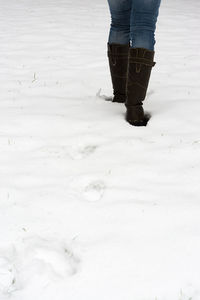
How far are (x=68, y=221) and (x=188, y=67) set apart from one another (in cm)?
257

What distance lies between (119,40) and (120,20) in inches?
5.2

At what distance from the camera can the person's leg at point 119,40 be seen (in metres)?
2.46

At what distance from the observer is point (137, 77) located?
2285 mm

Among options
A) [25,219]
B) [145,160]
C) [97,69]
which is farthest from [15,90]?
[25,219]

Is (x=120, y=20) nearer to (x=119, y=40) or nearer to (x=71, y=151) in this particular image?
(x=119, y=40)

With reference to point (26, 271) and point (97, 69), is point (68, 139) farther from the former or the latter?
point (97, 69)

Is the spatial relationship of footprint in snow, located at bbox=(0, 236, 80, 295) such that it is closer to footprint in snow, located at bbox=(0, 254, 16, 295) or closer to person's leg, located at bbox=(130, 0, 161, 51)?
footprint in snow, located at bbox=(0, 254, 16, 295)

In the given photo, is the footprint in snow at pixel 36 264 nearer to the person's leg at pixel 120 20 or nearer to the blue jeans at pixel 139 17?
the blue jeans at pixel 139 17

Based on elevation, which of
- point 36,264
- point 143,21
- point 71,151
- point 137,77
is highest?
point 143,21

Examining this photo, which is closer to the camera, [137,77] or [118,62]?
[137,77]

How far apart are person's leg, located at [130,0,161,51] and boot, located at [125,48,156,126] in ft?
0.15

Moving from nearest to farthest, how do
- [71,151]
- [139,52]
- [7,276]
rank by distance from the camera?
[7,276] < [71,151] < [139,52]

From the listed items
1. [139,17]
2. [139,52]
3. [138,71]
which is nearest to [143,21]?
[139,17]

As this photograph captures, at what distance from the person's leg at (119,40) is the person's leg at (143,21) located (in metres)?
0.29
